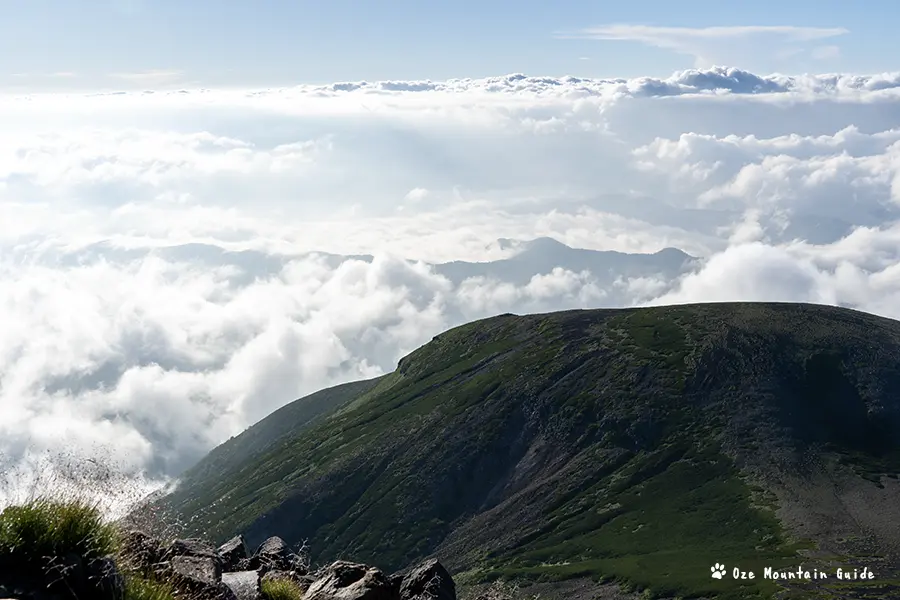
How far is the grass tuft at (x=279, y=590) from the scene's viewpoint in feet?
49.0

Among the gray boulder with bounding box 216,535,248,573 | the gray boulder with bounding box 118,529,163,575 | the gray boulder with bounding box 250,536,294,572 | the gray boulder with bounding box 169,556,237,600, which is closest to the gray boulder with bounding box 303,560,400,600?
the gray boulder with bounding box 169,556,237,600

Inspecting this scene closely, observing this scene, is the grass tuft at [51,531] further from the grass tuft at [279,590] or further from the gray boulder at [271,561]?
the gray boulder at [271,561]

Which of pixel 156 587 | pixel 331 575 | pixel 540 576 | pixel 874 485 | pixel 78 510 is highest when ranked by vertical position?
pixel 78 510

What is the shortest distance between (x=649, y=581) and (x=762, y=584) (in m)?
21.2

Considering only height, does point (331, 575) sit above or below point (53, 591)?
below

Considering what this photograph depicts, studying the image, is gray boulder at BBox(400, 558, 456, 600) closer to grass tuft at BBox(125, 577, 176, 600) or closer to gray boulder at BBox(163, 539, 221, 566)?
gray boulder at BBox(163, 539, 221, 566)

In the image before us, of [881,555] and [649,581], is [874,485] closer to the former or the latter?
[881,555]

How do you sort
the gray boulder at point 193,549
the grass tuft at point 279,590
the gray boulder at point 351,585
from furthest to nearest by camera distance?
1. the gray boulder at point 193,549
2. the gray boulder at point 351,585
3. the grass tuft at point 279,590

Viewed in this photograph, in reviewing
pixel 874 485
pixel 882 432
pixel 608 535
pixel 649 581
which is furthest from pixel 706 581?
pixel 882 432

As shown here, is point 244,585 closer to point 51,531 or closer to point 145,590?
point 145,590

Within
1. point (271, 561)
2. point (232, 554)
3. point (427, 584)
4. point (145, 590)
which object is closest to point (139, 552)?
point (145, 590)

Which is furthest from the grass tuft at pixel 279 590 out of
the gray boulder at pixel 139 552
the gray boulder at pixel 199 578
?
the gray boulder at pixel 139 552

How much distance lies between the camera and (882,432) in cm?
19725

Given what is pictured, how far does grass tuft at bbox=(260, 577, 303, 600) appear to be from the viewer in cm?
1493
